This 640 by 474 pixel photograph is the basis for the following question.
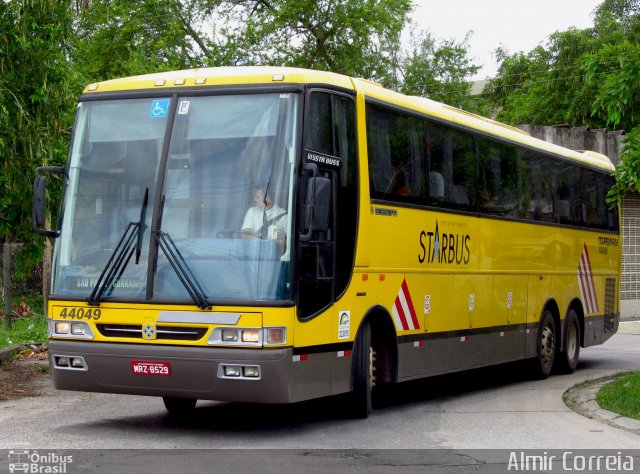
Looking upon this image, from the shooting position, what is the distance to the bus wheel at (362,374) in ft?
36.9

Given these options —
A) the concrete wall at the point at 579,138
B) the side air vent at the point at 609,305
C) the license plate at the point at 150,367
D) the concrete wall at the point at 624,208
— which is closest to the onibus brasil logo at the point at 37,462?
the license plate at the point at 150,367

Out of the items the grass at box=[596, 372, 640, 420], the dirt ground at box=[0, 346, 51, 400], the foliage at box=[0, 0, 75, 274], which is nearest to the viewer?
the grass at box=[596, 372, 640, 420]

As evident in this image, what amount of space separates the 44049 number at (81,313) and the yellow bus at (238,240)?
0.01 metres

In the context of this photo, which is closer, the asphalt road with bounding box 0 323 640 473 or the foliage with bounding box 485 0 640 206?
the asphalt road with bounding box 0 323 640 473

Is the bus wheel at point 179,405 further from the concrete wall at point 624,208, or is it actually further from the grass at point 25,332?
the concrete wall at point 624,208

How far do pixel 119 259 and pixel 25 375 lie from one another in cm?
587

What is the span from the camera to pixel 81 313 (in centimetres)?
1046

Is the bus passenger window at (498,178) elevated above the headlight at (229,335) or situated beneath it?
elevated above

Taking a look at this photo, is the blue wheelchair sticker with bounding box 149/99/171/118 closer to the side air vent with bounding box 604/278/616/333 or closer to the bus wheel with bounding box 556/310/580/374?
the bus wheel with bounding box 556/310/580/374

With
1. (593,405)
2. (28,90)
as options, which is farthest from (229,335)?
(28,90)

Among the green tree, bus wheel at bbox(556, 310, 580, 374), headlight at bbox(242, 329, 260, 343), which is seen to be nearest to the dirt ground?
headlight at bbox(242, 329, 260, 343)

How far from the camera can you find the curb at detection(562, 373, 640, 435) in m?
11.5

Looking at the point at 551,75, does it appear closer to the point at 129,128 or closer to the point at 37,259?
the point at 37,259

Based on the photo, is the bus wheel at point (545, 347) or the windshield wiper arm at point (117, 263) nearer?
the windshield wiper arm at point (117, 263)
